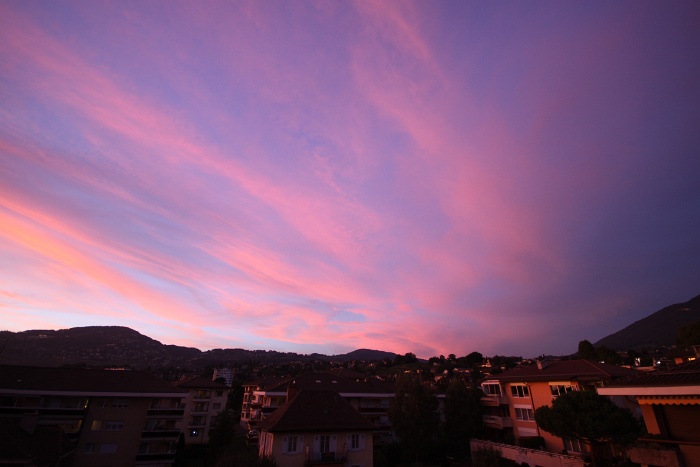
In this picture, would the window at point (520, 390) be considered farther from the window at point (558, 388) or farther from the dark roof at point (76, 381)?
the dark roof at point (76, 381)

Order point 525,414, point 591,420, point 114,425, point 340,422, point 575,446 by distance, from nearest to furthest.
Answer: point 591,420 < point 340,422 < point 575,446 < point 114,425 < point 525,414

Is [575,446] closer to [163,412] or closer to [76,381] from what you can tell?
[163,412]

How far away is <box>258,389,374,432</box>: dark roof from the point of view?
33.9m

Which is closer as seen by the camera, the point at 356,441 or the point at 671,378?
the point at 671,378

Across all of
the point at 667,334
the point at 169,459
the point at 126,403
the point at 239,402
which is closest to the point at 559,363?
the point at 169,459

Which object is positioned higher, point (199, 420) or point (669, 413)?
point (669, 413)

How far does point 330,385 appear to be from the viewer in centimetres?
5559

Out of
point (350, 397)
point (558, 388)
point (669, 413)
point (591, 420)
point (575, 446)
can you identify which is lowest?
point (575, 446)

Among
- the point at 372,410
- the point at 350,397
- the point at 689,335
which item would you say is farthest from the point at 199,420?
the point at 689,335

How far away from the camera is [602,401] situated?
2917 cm

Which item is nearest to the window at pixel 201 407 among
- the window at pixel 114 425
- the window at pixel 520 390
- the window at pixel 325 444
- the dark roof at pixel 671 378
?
the window at pixel 114 425

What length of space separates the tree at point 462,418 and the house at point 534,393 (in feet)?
5.00

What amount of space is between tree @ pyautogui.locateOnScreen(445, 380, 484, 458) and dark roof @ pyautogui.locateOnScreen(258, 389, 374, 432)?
16792mm

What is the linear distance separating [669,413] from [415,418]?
41065 millimetres
